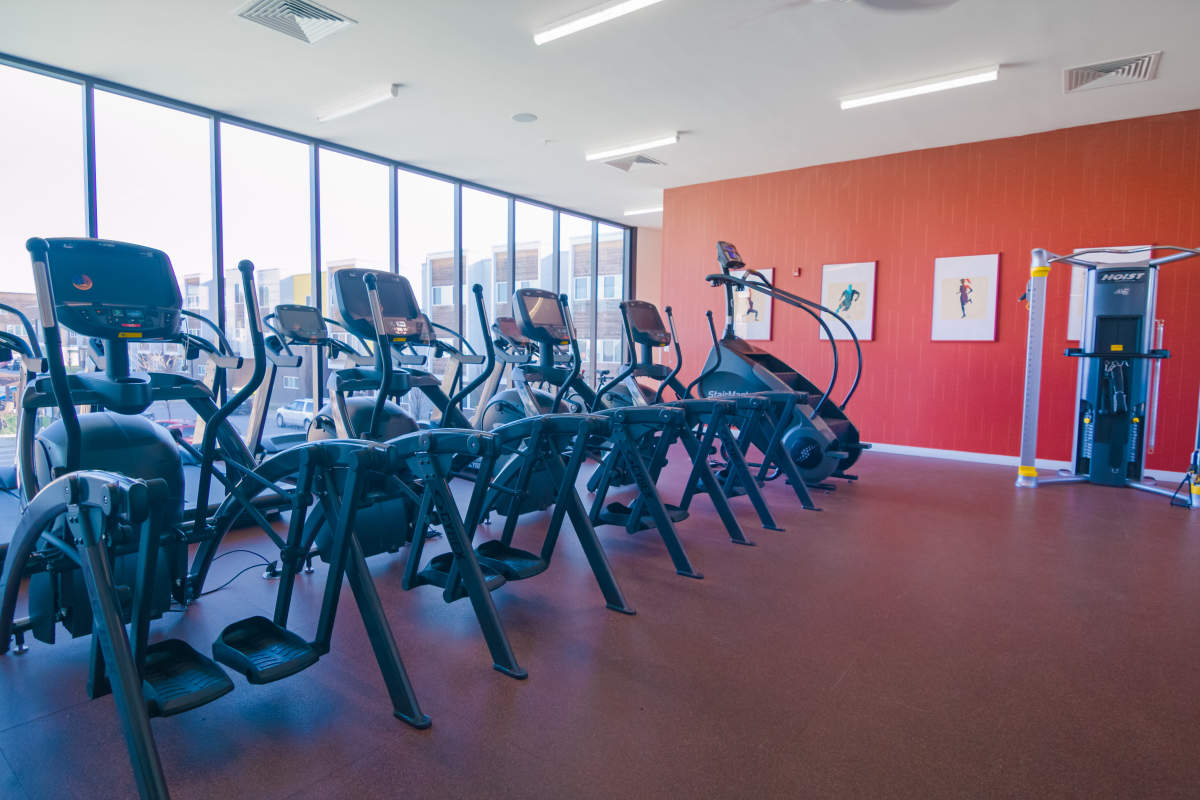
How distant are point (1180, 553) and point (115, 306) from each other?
5.38 m

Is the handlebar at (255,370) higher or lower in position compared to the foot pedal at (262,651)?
higher

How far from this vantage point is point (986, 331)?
6.66 meters

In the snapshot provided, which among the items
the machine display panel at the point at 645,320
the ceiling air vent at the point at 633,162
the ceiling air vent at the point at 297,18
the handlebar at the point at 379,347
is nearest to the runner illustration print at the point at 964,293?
the ceiling air vent at the point at 633,162

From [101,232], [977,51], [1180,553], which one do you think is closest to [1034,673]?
[1180,553]

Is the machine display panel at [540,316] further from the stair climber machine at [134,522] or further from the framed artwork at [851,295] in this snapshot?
the framed artwork at [851,295]

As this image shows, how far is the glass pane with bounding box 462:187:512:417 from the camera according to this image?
26.3 ft

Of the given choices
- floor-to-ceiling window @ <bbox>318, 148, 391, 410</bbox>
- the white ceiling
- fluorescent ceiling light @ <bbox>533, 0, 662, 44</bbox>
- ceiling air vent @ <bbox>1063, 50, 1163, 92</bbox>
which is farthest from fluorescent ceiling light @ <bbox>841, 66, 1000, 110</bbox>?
floor-to-ceiling window @ <bbox>318, 148, 391, 410</bbox>

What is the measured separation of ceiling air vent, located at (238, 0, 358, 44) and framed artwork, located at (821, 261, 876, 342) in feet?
18.3

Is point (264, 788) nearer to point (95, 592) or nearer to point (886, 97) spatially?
point (95, 592)

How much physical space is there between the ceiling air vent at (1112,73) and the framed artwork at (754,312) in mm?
3433

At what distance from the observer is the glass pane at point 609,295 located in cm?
1062

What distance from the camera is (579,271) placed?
33.5ft

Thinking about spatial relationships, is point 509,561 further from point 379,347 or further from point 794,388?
point 794,388

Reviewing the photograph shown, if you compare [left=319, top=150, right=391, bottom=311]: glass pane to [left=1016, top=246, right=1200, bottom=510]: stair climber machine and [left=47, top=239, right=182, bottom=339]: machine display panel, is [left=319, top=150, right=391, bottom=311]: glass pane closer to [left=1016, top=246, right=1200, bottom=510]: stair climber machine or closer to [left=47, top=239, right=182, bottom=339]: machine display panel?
[left=47, top=239, right=182, bottom=339]: machine display panel
